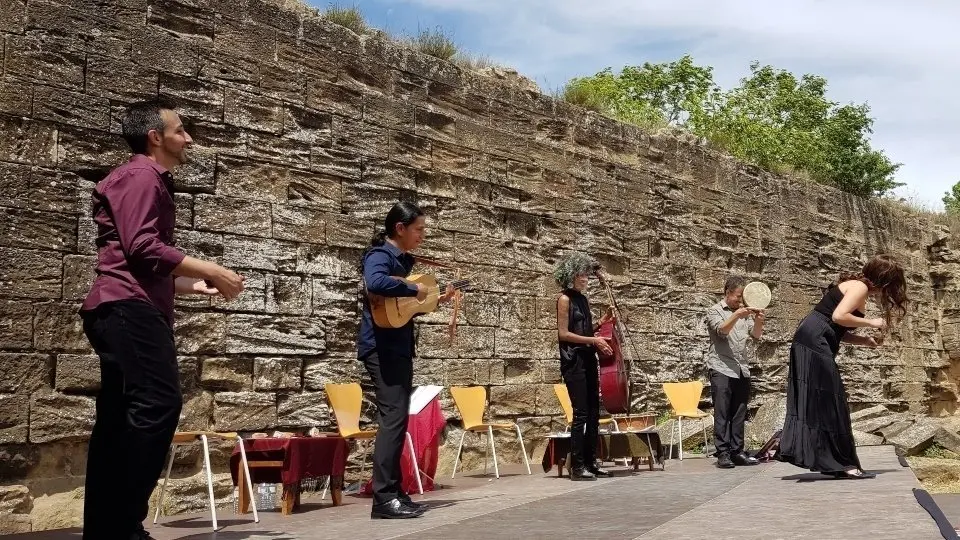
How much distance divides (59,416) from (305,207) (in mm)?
2471

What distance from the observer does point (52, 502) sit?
6.45m

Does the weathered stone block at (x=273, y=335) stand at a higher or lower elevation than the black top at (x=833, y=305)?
lower

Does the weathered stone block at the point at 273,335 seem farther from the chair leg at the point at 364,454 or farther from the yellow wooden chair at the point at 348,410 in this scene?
the chair leg at the point at 364,454

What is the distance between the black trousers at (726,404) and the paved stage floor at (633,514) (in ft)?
3.31

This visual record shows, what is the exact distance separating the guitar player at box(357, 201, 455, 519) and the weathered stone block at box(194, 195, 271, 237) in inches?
66.2

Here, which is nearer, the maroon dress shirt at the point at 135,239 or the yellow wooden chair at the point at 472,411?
the maroon dress shirt at the point at 135,239

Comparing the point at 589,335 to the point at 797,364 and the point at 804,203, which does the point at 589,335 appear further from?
the point at 804,203

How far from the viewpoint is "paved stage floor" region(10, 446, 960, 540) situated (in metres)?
5.09

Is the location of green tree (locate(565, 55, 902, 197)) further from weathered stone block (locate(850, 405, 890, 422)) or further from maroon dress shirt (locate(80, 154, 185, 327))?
maroon dress shirt (locate(80, 154, 185, 327))

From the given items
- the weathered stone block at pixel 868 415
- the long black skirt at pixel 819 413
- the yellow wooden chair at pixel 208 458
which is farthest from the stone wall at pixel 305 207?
the long black skirt at pixel 819 413

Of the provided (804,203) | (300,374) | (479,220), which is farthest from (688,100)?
(300,374)

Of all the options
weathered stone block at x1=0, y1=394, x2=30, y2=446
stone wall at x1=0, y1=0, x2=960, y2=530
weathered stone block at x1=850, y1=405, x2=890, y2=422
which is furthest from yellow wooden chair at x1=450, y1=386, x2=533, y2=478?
weathered stone block at x1=850, y1=405, x2=890, y2=422

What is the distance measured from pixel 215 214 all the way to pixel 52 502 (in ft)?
7.23

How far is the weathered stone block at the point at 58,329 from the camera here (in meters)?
6.52
